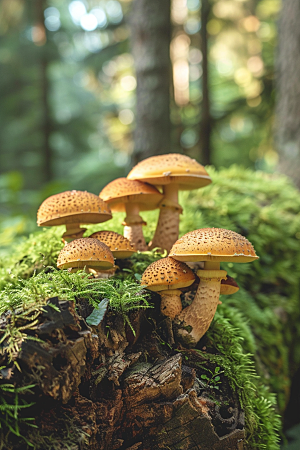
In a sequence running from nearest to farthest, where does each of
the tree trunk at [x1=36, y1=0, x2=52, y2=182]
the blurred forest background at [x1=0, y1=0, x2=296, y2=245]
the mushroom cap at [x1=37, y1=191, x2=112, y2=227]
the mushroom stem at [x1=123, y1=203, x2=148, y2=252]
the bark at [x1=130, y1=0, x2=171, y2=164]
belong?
the mushroom cap at [x1=37, y1=191, x2=112, y2=227] → the mushroom stem at [x1=123, y1=203, x2=148, y2=252] → the bark at [x1=130, y1=0, x2=171, y2=164] → the blurred forest background at [x1=0, y1=0, x2=296, y2=245] → the tree trunk at [x1=36, y1=0, x2=52, y2=182]

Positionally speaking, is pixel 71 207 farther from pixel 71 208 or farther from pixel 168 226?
pixel 168 226

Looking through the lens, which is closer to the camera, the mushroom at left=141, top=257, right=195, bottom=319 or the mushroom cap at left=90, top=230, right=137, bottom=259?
the mushroom at left=141, top=257, right=195, bottom=319

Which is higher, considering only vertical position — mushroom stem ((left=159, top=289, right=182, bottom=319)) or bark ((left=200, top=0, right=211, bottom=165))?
bark ((left=200, top=0, right=211, bottom=165))

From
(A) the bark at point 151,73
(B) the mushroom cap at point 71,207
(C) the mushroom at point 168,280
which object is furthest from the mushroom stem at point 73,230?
(A) the bark at point 151,73

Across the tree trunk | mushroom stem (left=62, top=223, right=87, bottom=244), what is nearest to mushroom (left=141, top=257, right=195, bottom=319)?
mushroom stem (left=62, top=223, right=87, bottom=244)

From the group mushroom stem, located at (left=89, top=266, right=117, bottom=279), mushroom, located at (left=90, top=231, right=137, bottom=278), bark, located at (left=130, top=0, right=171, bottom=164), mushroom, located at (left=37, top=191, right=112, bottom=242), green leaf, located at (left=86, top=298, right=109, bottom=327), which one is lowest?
mushroom stem, located at (left=89, top=266, right=117, bottom=279)

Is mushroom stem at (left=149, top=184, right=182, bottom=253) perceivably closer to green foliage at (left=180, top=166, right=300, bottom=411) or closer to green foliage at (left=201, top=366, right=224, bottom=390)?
green foliage at (left=180, top=166, right=300, bottom=411)

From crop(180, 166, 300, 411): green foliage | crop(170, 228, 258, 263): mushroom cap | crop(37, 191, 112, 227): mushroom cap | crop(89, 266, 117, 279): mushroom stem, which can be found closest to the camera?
crop(170, 228, 258, 263): mushroom cap

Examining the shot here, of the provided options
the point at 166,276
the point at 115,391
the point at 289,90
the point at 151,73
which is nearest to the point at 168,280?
the point at 166,276
